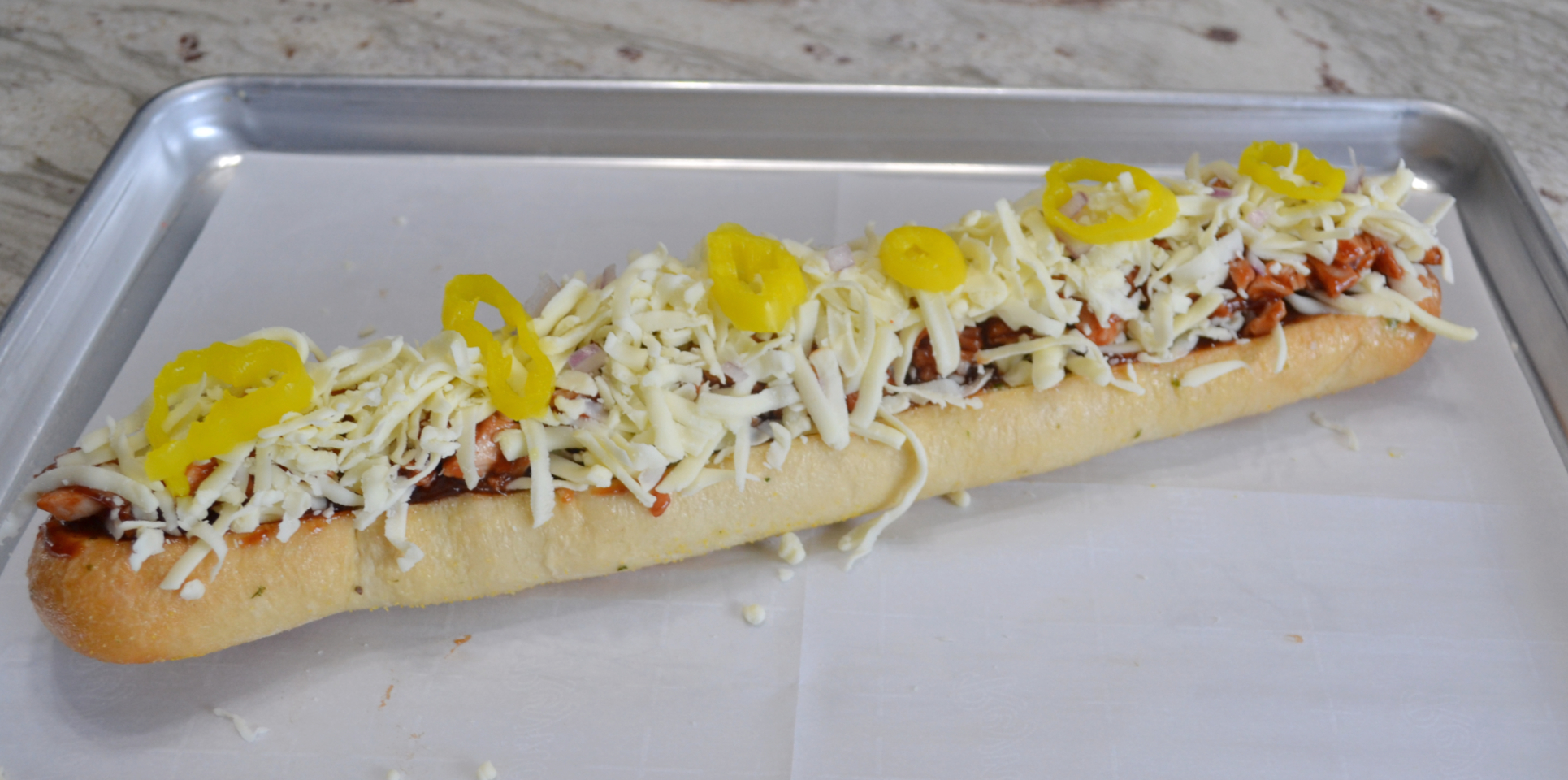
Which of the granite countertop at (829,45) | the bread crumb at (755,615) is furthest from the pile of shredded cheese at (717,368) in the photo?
the granite countertop at (829,45)

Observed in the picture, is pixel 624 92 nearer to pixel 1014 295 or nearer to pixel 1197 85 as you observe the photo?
pixel 1014 295

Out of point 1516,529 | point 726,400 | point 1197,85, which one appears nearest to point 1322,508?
point 1516,529

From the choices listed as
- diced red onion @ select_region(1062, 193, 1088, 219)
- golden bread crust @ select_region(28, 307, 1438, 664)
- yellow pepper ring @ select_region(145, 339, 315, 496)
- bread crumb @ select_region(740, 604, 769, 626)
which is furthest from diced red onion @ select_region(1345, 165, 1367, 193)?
yellow pepper ring @ select_region(145, 339, 315, 496)

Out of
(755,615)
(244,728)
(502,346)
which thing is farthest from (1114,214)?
(244,728)

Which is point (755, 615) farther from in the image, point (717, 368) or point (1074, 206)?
point (1074, 206)

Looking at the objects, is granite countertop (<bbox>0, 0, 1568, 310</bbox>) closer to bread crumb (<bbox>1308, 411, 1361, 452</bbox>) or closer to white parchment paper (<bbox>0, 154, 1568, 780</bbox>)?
white parchment paper (<bbox>0, 154, 1568, 780</bbox>)

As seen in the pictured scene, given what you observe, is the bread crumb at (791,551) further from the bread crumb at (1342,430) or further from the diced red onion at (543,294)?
the bread crumb at (1342,430)
